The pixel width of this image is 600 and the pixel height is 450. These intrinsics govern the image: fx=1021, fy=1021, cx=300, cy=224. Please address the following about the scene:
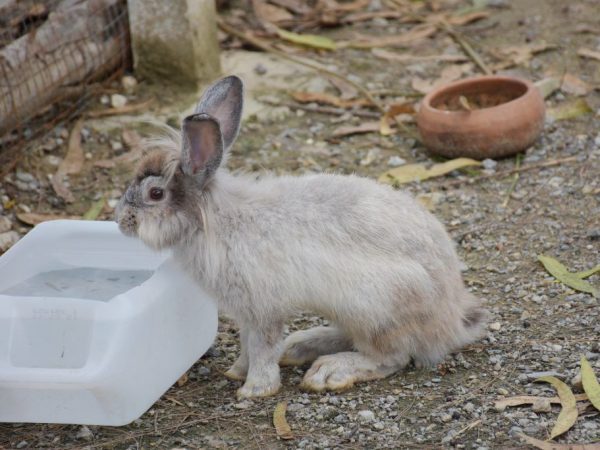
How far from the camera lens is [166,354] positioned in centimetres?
413

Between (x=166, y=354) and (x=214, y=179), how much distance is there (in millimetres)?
739

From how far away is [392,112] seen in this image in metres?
6.88

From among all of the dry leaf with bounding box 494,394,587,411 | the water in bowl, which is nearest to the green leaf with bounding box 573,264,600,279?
the dry leaf with bounding box 494,394,587,411

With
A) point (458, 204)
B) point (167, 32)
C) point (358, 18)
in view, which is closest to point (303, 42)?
point (358, 18)

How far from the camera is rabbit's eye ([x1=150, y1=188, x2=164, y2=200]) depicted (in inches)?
164

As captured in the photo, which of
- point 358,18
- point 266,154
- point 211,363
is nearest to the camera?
point 211,363

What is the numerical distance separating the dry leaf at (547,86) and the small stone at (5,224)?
3.61m

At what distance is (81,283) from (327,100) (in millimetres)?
3134

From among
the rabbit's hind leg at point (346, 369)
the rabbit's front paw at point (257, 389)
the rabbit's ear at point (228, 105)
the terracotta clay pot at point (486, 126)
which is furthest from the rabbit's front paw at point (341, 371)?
the terracotta clay pot at point (486, 126)

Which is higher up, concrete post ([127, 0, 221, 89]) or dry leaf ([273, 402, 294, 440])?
concrete post ([127, 0, 221, 89])

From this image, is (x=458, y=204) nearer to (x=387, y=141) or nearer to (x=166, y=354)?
(x=387, y=141)

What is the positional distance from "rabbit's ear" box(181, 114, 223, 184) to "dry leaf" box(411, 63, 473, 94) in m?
3.47

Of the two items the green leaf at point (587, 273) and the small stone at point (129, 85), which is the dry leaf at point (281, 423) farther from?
the small stone at point (129, 85)

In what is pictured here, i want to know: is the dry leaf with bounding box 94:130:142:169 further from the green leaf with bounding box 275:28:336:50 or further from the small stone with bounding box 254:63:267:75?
the green leaf with bounding box 275:28:336:50
